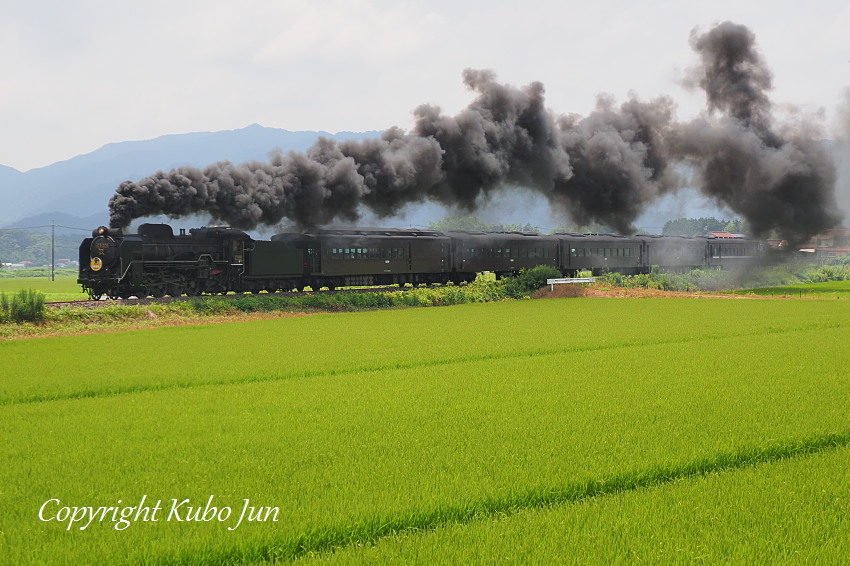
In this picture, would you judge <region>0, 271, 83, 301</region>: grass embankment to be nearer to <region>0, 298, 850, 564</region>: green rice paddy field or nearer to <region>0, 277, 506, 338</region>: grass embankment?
<region>0, 277, 506, 338</region>: grass embankment

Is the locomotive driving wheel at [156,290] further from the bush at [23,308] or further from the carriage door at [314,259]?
the carriage door at [314,259]

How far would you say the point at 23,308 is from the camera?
81.3ft

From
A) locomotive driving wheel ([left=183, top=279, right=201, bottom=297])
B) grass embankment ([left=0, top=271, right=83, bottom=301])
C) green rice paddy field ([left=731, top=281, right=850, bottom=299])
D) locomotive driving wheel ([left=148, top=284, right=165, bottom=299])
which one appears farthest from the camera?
green rice paddy field ([left=731, top=281, right=850, bottom=299])

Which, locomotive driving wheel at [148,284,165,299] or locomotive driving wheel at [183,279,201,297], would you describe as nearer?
locomotive driving wheel at [148,284,165,299]

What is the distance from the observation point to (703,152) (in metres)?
50.0

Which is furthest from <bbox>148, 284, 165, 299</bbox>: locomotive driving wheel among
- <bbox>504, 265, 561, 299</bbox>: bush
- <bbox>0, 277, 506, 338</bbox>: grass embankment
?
<bbox>504, 265, 561, 299</bbox>: bush

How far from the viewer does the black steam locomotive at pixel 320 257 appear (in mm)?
28484

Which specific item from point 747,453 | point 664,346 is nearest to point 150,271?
point 664,346

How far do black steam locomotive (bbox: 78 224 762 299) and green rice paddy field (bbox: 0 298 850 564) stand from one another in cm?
1121

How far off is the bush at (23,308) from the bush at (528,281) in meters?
24.3

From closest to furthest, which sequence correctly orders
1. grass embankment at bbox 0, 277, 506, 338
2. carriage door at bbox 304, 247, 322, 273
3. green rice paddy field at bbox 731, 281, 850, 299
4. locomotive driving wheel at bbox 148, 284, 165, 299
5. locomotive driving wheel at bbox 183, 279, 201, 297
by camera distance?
grass embankment at bbox 0, 277, 506, 338
locomotive driving wheel at bbox 148, 284, 165, 299
locomotive driving wheel at bbox 183, 279, 201, 297
carriage door at bbox 304, 247, 322, 273
green rice paddy field at bbox 731, 281, 850, 299

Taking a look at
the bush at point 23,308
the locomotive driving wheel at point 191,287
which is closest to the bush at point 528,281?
the locomotive driving wheel at point 191,287

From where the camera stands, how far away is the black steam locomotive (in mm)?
28484

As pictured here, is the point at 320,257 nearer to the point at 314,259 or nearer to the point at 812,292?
the point at 314,259
